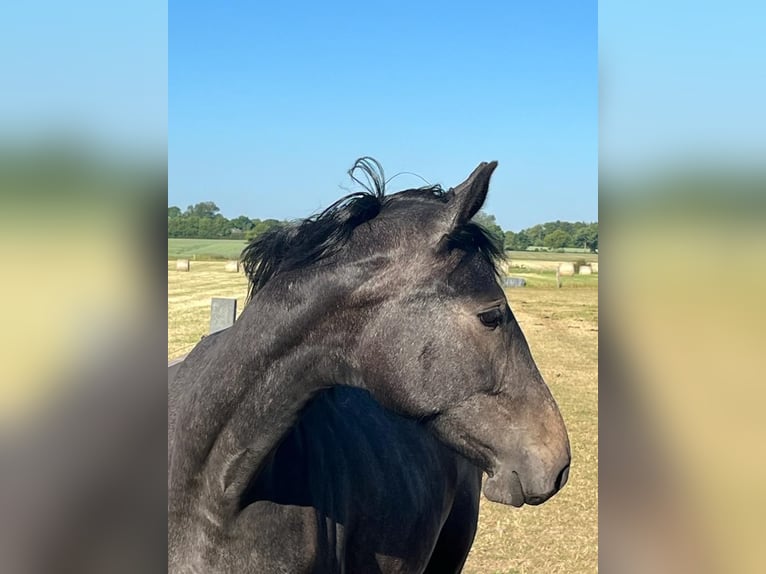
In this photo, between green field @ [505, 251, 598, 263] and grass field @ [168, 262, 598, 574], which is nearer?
green field @ [505, 251, 598, 263]

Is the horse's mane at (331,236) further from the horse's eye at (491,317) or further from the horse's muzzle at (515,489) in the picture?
the horse's muzzle at (515,489)

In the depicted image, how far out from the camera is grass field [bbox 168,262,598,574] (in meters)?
4.80

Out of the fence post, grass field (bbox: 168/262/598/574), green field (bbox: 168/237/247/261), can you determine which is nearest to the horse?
green field (bbox: 168/237/247/261)

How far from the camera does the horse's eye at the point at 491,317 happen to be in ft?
5.02

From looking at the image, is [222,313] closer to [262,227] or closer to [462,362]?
[262,227]

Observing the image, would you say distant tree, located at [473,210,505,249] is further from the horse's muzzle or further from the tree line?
the horse's muzzle

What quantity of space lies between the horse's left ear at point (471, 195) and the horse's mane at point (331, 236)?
0.04 metres

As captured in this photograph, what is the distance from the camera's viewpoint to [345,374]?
1.60 metres
